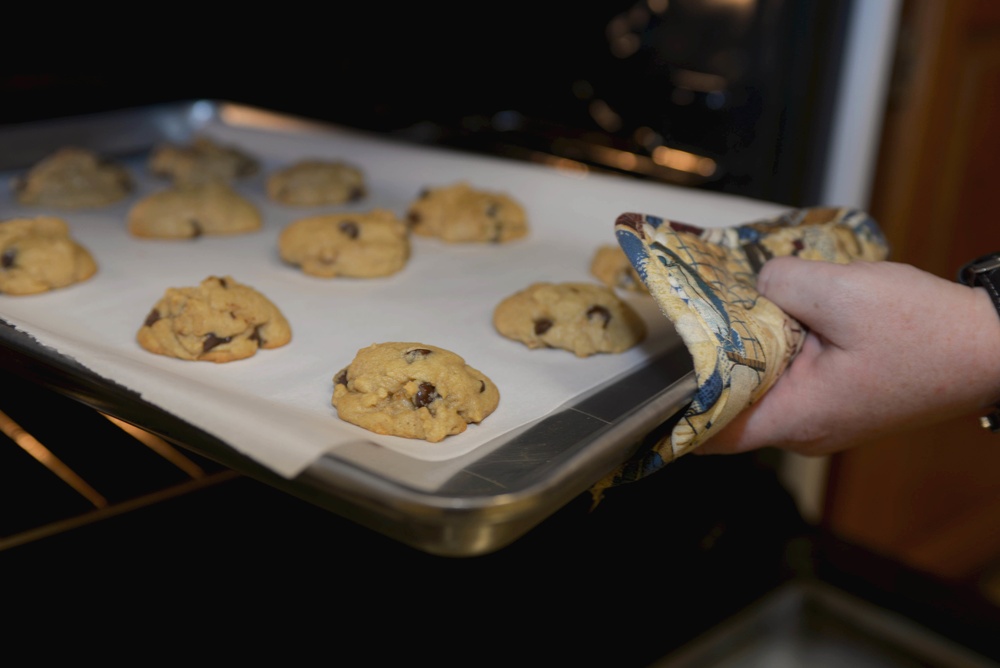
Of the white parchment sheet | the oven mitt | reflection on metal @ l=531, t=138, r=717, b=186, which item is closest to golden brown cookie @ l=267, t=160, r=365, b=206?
the white parchment sheet

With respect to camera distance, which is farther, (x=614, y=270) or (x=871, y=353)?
(x=614, y=270)

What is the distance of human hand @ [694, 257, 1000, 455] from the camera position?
966mm

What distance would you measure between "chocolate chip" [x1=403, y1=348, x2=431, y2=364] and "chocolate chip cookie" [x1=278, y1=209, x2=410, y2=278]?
0.41 m

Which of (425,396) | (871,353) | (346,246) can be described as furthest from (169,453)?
(871,353)

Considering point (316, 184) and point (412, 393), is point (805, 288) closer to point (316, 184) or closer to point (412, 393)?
point (412, 393)

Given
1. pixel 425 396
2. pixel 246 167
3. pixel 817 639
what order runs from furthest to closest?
pixel 246 167 < pixel 817 639 < pixel 425 396

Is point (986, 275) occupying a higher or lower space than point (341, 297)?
higher

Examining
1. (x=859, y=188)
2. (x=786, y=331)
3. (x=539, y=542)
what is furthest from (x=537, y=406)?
(x=859, y=188)

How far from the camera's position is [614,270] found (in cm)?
135

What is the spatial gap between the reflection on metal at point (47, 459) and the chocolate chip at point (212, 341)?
24 centimetres

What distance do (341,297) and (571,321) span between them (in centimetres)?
36

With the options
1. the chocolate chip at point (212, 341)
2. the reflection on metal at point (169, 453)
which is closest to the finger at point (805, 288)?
the chocolate chip at point (212, 341)

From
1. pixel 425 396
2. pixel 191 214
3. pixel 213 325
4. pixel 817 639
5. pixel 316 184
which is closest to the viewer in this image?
pixel 425 396

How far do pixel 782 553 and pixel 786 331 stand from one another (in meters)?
0.54
